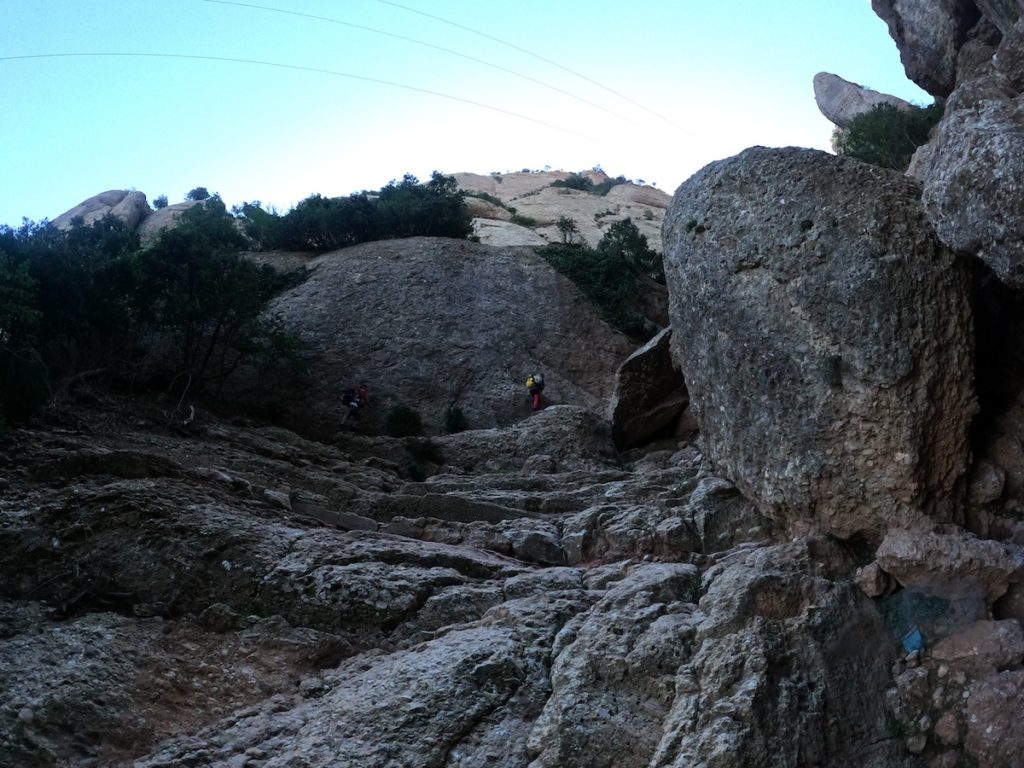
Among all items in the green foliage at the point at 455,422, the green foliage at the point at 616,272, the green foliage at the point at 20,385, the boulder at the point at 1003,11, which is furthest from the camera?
the green foliage at the point at 616,272

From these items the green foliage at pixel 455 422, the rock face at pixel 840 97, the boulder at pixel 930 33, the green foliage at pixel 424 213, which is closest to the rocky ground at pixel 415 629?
the green foliage at pixel 455 422

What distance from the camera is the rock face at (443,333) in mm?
28344

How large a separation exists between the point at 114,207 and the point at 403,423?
32216mm

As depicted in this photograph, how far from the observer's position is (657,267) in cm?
3888

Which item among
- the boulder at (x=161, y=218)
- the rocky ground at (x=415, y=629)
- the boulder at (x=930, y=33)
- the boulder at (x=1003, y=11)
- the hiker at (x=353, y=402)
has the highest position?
the boulder at (x=161, y=218)

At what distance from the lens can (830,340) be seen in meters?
12.2

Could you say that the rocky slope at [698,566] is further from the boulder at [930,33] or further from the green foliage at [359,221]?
the green foliage at [359,221]

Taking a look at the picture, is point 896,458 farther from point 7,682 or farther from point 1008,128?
point 7,682

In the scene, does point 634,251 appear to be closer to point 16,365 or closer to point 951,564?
point 16,365

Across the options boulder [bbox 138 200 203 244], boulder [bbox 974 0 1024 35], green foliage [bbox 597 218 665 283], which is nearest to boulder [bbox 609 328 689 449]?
boulder [bbox 974 0 1024 35]

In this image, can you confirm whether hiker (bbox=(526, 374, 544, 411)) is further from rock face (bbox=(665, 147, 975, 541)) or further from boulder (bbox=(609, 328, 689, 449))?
rock face (bbox=(665, 147, 975, 541))

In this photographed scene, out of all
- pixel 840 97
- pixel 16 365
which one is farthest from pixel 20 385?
pixel 840 97

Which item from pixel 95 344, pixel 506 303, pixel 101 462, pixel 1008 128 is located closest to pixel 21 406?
pixel 101 462

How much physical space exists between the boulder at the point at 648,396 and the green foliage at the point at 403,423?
613 centimetres
